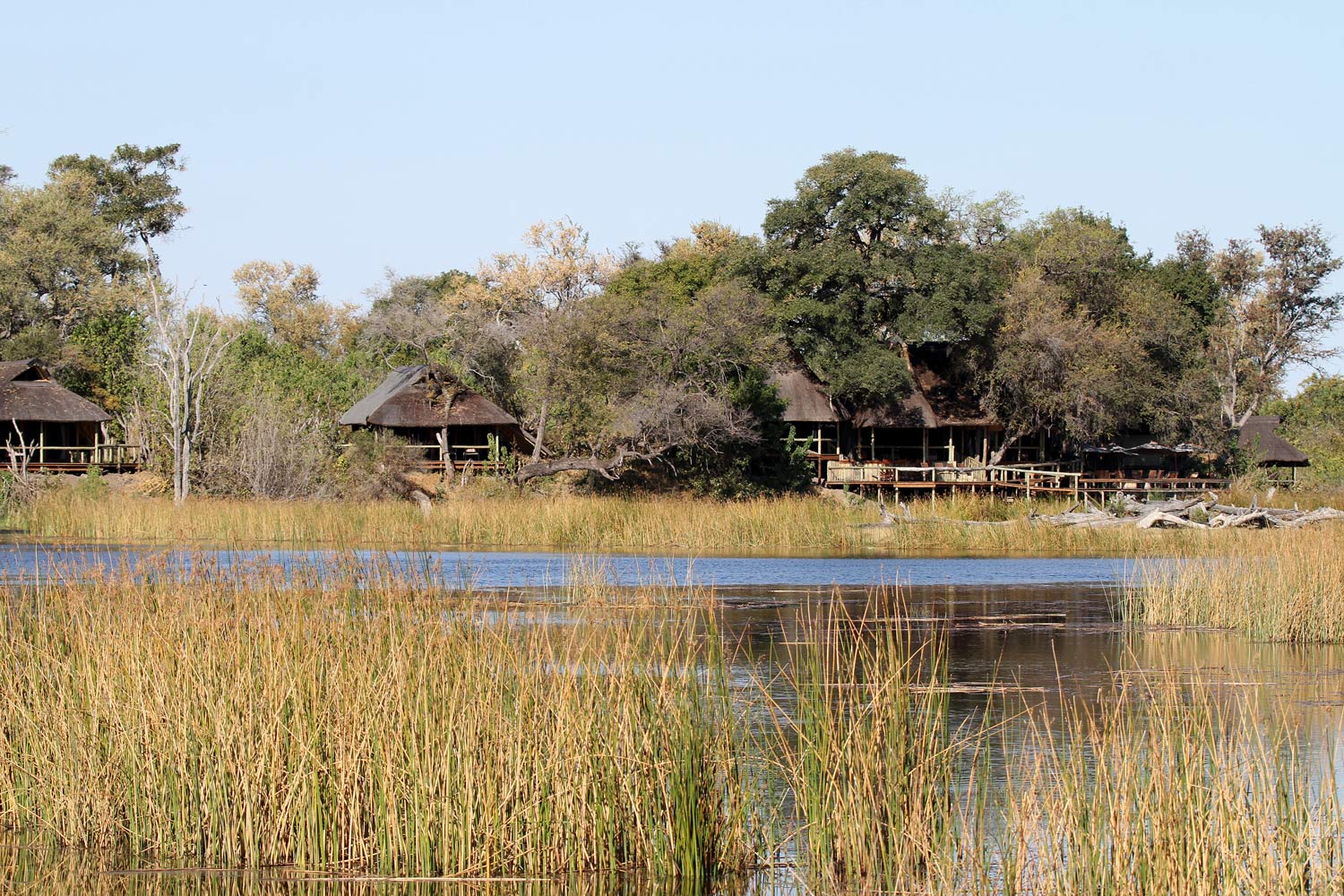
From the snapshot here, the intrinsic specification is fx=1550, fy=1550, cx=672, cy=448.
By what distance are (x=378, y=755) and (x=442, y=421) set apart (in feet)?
111

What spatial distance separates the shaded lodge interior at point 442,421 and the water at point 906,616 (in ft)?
50.5

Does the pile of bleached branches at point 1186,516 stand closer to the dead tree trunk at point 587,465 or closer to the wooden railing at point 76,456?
the dead tree trunk at point 587,465

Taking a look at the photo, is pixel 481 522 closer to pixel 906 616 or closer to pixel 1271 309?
pixel 906 616

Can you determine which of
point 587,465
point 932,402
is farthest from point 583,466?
point 932,402

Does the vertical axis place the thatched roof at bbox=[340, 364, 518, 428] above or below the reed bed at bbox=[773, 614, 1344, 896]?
above

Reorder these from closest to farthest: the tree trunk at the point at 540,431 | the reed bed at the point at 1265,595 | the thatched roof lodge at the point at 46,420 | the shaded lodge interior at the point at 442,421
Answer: the reed bed at the point at 1265,595 < the tree trunk at the point at 540,431 < the shaded lodge interior at the point at 442,421 < the thatched roof lodge at the point at 46,420

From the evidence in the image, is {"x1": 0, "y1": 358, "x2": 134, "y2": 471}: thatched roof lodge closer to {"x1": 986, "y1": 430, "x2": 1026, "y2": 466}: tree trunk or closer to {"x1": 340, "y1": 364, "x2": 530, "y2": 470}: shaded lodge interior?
{"x1": 340, "y1": 364, "x2": 530, "y2": 470}: shaded lodge interior

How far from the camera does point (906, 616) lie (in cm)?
1439

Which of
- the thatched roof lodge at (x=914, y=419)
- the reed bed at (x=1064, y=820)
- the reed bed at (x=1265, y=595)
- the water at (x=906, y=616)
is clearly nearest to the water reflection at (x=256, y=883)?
the water at (x=906, y=616)

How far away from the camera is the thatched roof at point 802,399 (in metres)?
39.3

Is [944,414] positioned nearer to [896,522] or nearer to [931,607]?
[896,522]

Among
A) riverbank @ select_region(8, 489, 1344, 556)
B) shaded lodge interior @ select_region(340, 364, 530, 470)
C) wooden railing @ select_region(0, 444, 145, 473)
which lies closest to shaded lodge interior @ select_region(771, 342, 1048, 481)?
shaded lodge interior @ select_region(340, 364, 530, 470)

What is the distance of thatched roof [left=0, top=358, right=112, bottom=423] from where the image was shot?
40.2 meters

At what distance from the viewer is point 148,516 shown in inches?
952
